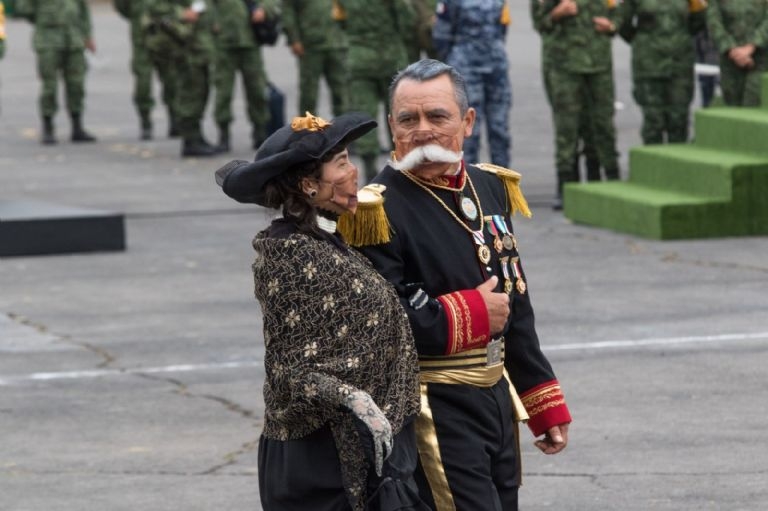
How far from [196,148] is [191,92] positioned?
682mm

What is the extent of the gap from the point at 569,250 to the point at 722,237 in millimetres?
1193

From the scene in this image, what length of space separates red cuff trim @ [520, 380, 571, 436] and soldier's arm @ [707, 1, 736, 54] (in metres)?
10.5

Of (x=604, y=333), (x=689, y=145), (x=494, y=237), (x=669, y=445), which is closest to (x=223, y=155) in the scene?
(x=689, y=145)

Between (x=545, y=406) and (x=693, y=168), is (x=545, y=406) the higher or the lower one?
the higher one

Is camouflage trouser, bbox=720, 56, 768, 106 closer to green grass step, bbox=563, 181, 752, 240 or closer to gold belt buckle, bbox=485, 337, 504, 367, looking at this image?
green grass step, bbox=563, 181, 752, 240

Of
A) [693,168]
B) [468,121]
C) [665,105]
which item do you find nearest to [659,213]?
[693,168]

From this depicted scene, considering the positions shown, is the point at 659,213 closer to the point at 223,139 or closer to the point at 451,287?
the point at 223,139

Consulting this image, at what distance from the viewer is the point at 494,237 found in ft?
17.0

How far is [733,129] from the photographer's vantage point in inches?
588

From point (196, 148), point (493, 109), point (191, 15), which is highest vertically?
point (191, 15)

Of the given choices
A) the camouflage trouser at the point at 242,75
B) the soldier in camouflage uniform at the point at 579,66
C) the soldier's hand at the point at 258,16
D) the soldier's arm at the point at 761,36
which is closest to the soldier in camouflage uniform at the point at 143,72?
the camouflage trouser at the point at 242,75

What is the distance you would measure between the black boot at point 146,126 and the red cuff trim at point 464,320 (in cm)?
1816

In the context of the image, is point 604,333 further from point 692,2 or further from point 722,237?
point 692,2

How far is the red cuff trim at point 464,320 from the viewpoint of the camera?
194 inches
